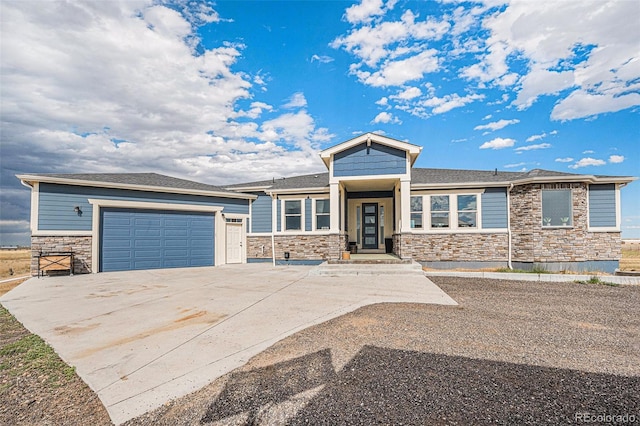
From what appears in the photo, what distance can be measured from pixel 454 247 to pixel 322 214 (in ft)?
20.0

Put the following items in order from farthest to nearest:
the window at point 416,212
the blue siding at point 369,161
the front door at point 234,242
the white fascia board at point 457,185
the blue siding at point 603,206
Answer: the front door at point 234,242
the window at point 416,212
the white fascia board at point 457,185
the blue siding at point 369,161
the blue siding at point 603,206

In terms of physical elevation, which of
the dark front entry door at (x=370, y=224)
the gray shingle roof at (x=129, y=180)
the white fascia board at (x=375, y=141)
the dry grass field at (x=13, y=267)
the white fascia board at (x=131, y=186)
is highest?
the white fascia board at (x=375, y=141)

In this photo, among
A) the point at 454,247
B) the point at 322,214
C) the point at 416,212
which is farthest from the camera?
the point at 322,214

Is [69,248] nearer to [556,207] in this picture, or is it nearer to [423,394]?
[423,394]

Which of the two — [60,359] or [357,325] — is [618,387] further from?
[60,359]

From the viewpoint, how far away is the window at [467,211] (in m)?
13.5

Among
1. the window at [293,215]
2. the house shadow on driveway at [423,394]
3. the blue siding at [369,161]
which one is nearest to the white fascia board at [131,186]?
the window at [293,215]

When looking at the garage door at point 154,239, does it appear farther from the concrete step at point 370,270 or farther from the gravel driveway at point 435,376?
the gravel driveway at point 435,376

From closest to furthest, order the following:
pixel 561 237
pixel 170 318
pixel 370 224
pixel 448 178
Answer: pixel 170 318 → pixel 561 237 → pixel 448 178 → pixel 370 224

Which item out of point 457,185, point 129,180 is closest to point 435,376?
point 457,185

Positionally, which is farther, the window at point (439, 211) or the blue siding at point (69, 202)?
the window at point (439, 211)

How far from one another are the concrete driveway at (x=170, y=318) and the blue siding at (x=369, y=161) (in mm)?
4764

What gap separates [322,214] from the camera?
14.6 meters

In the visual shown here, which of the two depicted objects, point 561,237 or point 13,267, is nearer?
point 561,237
